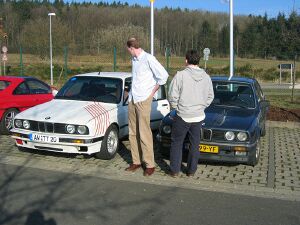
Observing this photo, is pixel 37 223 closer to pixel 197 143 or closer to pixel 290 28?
pixel 197 143

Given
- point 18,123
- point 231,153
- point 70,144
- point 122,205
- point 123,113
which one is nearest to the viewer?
point 122,205

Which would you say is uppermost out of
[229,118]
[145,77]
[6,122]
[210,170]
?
[145,77]

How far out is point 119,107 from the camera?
8.49 meters

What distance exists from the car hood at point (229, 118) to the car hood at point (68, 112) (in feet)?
6.15

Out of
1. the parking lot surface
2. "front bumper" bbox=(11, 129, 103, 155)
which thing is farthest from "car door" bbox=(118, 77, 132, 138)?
"front bumper" bbox=(11, 129, 103, 155)

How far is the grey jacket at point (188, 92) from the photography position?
656 cm

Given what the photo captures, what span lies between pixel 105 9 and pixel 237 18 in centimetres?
3229

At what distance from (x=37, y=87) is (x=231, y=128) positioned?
6.13 meters

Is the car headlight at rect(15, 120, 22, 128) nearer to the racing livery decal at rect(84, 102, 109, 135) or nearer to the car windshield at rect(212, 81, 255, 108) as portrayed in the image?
the racing livery decal at rect(84, 102, 109, 135)

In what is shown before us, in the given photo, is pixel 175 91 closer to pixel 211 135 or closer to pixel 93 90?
pixel 211 135

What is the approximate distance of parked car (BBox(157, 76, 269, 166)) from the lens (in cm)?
725

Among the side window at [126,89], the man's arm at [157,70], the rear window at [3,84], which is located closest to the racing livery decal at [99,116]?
the side window at [126,89]

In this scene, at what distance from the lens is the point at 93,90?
893 cm

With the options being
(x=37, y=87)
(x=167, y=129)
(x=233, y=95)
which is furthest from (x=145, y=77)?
(x=37, y=87)
